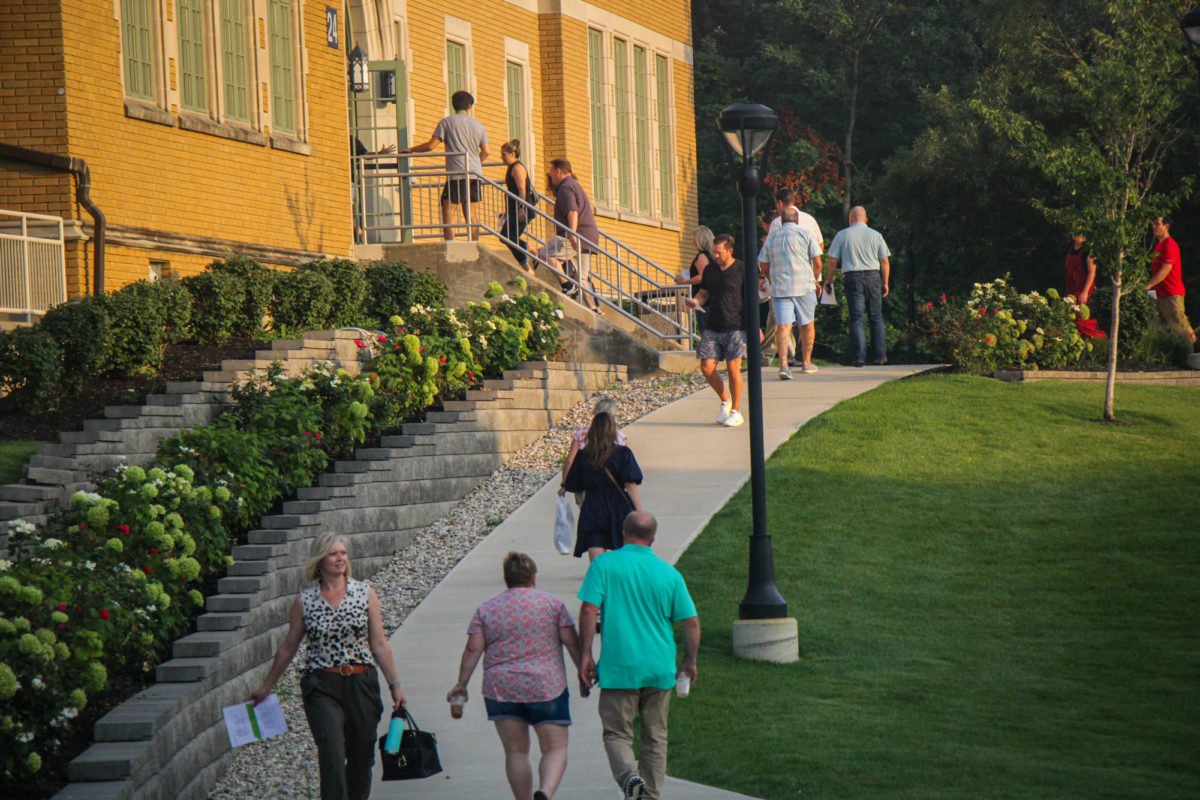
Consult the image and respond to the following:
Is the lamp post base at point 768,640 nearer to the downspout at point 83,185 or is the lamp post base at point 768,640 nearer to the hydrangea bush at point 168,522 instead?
the hydrangea bush at point 168,522

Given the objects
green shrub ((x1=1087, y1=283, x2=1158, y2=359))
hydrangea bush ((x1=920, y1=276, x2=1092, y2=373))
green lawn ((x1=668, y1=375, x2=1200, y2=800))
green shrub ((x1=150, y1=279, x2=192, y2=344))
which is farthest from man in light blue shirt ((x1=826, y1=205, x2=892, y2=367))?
green shrub ((x1=150, y1=279, x2=192, y2=344))

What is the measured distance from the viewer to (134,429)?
11.0 meters

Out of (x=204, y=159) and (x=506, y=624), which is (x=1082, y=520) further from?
(x=204, y=159)

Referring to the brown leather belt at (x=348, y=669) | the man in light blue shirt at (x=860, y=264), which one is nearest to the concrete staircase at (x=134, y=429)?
the brown leather belt at (x=348, y=669)

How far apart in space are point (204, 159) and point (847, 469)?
7567 mm

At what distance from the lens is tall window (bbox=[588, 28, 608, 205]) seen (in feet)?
86.2

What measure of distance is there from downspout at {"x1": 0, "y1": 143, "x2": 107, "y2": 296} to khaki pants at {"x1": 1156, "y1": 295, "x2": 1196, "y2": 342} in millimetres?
13552

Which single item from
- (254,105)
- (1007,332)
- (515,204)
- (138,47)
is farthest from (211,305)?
(1007,332)

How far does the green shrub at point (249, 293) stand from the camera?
1411cm

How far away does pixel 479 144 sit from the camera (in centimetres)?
1941

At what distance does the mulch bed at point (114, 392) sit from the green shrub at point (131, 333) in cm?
14

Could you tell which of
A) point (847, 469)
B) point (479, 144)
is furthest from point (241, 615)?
point (479, 144)

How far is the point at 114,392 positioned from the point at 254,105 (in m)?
5.77

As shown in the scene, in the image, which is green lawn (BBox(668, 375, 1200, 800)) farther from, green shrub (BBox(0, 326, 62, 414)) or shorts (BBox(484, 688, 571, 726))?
green shrub (BBox(0, 326, 62, 414))
